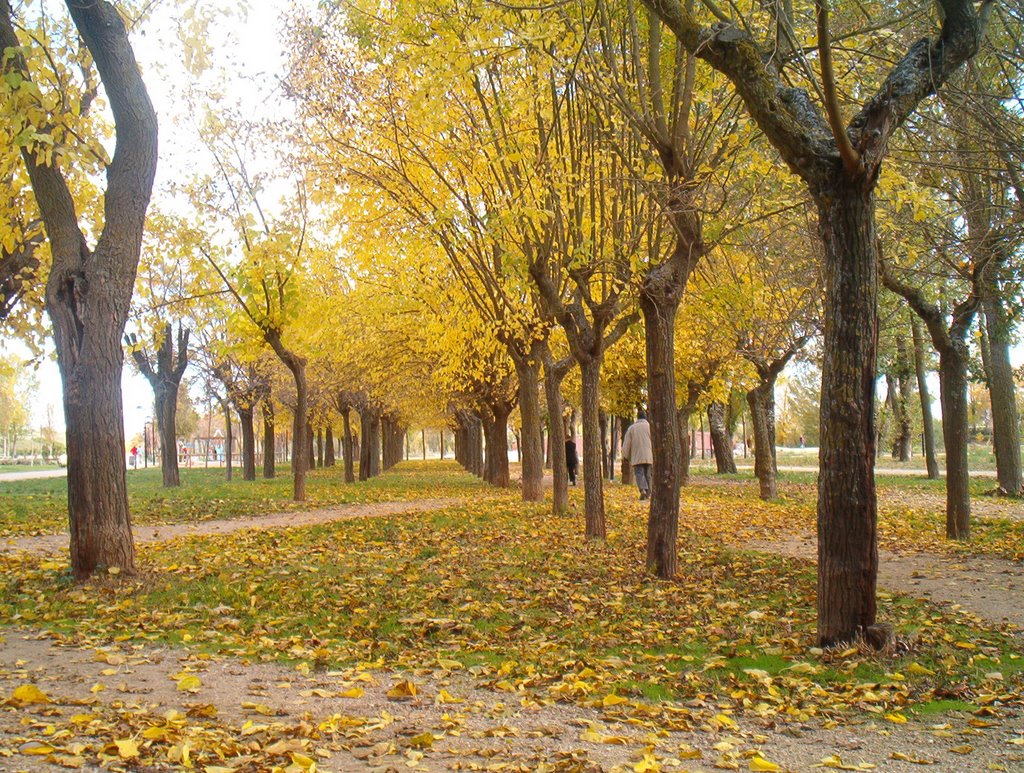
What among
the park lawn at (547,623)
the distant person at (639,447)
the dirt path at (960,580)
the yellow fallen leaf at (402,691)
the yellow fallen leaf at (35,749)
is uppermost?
the distant person at (639,447)

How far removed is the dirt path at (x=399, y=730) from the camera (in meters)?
3.69

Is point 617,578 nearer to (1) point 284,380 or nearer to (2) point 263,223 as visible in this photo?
(2) point 263,223

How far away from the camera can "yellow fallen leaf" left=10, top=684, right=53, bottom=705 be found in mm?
4289

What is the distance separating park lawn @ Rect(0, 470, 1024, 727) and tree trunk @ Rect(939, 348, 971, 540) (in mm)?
3332

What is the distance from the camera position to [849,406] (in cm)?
573

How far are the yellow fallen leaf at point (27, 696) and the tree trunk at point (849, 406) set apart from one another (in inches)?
195

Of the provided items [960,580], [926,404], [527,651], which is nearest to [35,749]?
[527,651]

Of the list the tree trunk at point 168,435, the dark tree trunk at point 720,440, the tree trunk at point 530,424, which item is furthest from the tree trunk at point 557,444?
the dark tree trunk at point 720,440

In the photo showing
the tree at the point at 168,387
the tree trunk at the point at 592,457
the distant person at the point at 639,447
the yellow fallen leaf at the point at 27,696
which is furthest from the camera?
the tree at the point at 168,387

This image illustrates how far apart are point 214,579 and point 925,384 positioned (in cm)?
→ 2767

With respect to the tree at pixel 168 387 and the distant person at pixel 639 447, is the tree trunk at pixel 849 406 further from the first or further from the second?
the tree at pixel 168 387

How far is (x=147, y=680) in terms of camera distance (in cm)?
501

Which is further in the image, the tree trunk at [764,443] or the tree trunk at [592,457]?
the tree trunk at [764,443]

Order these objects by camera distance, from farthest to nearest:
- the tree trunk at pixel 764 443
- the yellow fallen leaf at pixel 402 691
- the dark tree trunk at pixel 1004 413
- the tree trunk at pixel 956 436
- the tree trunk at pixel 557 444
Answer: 1. the tree trunk at pixel 764 443
2. the dark tree trunk at pixel 1004 413
3. the tree trunk at pixel 557 444
4. the tree trunk at pixel 956 436
5. the yellow fallen leaf at pixel 402 691
